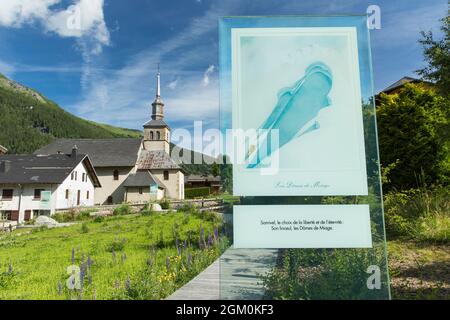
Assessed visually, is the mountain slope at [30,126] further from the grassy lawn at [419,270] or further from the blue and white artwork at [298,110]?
the blue and white artwork at [298,110]

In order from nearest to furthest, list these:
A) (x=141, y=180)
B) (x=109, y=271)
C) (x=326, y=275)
→ (x=326, y=275)
(x=109, y=271)
(x=141, y=180)

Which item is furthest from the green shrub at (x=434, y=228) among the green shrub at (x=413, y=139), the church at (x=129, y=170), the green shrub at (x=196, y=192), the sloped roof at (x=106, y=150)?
the green shrub at (x=196, y=192)

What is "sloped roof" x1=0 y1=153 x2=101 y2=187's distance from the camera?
1057 inches

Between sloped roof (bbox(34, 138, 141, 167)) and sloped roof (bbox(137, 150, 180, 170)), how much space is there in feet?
4.46

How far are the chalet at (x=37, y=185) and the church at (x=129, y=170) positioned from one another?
987 cm

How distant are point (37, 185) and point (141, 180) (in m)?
13.8

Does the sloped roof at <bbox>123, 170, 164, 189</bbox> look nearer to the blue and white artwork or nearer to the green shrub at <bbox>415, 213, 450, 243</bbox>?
the green shrub at <bbox>415, 213, 450, 243</bbox>

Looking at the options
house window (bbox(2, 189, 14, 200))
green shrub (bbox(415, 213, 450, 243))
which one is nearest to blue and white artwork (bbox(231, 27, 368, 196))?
green shrub (bbox(415, 213, 450, 243))

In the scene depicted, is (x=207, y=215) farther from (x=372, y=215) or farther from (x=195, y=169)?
(x=195, y=169)

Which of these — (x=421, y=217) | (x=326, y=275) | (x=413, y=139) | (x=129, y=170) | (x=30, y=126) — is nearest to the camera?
(x=326, y=275)

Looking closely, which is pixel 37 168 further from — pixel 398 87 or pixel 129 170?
pixel 398 87

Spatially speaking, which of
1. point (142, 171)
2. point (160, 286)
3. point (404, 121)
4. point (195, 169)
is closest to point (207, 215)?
point (404, 121)

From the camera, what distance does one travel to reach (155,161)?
43938 mm

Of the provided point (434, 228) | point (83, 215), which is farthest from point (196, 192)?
point (434, 228)
